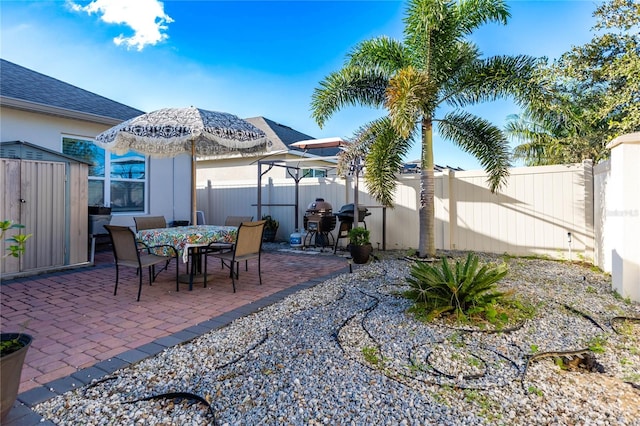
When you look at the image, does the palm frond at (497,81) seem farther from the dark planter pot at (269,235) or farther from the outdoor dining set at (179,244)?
the dark planter pot at (269,235)

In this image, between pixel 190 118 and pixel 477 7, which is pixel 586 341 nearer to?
pixel 190 118

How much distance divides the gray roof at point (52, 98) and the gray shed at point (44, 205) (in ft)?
5.05

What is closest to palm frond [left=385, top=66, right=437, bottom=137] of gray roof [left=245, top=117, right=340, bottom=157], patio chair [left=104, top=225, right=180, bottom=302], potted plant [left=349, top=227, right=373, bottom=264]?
potted plant [left=349, top=227, right=373, bottom=264]

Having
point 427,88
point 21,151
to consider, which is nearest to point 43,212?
point 21,151

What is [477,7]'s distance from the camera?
Answer: 6.00 meters

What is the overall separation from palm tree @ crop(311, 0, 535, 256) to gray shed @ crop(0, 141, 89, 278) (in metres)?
4.61

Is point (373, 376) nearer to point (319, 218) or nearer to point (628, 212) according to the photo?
point (628, 212)

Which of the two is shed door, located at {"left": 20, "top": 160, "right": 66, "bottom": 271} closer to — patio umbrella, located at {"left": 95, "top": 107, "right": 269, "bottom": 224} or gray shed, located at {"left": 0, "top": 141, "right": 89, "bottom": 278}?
gray shed, located at {"left": 0, "top": 141, "right": 89, "bottom": 278}

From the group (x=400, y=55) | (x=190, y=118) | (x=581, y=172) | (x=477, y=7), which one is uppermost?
(x=477, y=7)

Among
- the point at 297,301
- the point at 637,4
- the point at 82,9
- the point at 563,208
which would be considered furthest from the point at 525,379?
the point at 82,9

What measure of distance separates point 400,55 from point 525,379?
609 centimetres

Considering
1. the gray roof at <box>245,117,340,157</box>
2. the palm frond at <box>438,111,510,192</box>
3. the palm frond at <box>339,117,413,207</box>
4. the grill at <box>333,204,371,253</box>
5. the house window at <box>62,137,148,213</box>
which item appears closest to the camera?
the palm frond at <box>438,111,510,192</box>

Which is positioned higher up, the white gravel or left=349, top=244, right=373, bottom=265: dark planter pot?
left=349, top=244, right=373, bottom=265: dark planter pot

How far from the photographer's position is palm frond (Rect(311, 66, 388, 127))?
22.4 feet
